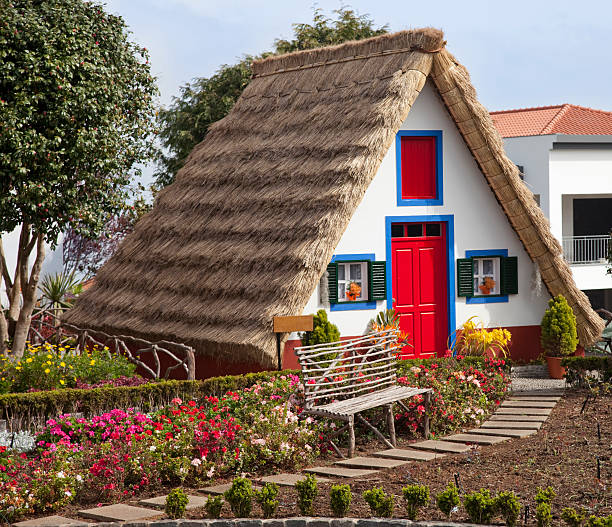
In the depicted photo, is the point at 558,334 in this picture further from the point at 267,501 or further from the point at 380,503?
the point at 267,501

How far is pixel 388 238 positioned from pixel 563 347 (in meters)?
4.01

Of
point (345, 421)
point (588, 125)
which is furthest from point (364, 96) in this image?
point (588, 125)

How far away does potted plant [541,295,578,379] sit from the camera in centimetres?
1828

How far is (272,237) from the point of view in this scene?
54.5 feet

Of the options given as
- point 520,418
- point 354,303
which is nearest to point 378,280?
point 354,303

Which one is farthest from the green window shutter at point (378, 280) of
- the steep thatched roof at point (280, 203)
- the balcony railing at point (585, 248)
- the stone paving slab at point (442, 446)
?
the balcony railing at point (585, 248)

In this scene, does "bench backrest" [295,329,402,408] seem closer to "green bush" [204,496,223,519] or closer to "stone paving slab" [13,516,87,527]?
"green bush" [204,496,223,519]

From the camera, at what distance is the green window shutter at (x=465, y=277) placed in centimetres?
1830

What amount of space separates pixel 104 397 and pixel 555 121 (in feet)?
89.1

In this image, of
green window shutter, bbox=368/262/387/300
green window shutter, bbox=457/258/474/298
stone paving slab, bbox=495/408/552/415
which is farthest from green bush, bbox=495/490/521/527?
green window shutter, bbox=457/258/474/298

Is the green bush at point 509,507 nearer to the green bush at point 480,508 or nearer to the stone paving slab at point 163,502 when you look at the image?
the green bush at point 480,508

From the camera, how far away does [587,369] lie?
52.5ft

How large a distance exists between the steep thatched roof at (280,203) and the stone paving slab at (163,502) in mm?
5627

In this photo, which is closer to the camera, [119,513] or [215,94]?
[119,513]
